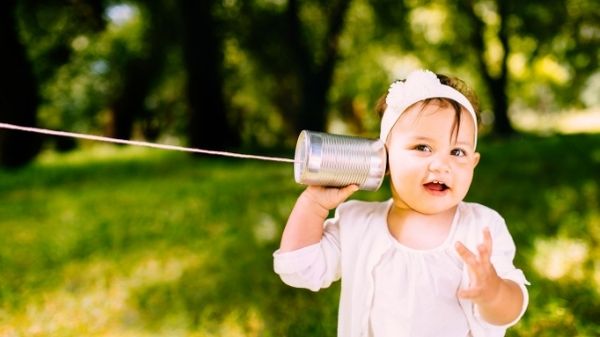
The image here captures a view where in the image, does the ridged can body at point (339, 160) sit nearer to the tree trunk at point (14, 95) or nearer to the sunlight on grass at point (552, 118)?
the tree trunk at point (14, 95)

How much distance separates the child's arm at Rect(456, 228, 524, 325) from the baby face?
19cm

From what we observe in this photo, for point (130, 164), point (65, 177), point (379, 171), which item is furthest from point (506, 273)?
point (130, 164)

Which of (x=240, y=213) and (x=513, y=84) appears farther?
(x=513, y=84)

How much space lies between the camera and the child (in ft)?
5.78

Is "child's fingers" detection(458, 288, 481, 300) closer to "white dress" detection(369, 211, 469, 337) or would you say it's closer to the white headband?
"white dress" detection(369, 211, 469, 337)

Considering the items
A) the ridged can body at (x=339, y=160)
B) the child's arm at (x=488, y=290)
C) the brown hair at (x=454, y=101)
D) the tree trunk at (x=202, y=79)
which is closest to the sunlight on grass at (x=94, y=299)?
the ridged can body at (x=339, y=160)

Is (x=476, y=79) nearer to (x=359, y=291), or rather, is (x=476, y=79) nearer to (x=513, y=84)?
(x=513, y=84)

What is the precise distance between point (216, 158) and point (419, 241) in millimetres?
8463

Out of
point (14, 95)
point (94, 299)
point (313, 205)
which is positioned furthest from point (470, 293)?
point (14, 95)

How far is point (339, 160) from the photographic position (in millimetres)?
1761

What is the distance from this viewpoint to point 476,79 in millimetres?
21406

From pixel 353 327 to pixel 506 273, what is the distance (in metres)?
0.48

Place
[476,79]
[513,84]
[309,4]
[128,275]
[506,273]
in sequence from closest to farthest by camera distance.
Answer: [506,273]
[128,275]
[309,4]
[476,79]
[513,84]

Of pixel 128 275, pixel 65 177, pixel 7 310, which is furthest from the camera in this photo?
pixel 65 177
